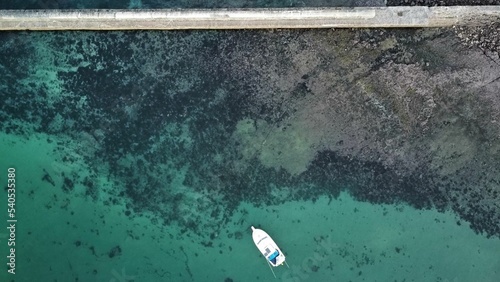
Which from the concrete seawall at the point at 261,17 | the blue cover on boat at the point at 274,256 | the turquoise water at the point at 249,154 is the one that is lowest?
the blue cover on boat at the point at 274,256

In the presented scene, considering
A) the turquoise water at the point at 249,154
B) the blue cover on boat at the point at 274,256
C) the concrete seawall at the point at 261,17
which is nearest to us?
the concrete seawall at the point at 261,17

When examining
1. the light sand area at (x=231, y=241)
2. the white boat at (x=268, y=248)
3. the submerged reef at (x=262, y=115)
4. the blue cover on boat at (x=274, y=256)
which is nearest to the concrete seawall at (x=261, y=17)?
the submerged reef at (x=262, y=115)

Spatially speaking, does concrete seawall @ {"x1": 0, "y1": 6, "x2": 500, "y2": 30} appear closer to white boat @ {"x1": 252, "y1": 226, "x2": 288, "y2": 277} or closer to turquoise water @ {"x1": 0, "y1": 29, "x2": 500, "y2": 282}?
turquoise water @ {"x1": 0, "y1": 29, "x2": 500, "y2": 282}

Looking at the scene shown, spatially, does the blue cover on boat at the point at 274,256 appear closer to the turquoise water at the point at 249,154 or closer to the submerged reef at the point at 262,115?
→ the turquoise water at the point at 249,154

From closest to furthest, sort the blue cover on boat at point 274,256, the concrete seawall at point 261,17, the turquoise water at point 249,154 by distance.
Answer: the concrete seawall at point 261,17 → the blue cover on boat at point 274,256 → the turquoise water at point 249,154

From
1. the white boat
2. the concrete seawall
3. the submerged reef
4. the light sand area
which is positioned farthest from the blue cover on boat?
the concrete seawall
